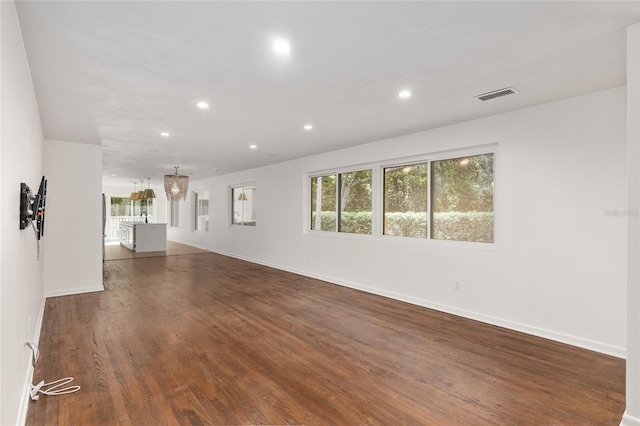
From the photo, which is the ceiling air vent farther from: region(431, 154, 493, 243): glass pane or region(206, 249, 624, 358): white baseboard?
region(206, 249, 624, 358): white baseboard

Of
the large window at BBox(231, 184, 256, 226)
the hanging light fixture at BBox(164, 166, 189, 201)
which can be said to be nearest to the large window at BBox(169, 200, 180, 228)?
the large window at BBox(231, 184, 256, 226)

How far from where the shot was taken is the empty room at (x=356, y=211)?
1987 millimetres

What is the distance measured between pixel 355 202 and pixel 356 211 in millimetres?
166

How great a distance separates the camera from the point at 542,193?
345 cm

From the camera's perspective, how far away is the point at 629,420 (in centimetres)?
195

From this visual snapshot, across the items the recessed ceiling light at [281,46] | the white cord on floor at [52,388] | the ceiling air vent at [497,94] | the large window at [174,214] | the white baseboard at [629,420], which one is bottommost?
the white cord on floor at [52,388]

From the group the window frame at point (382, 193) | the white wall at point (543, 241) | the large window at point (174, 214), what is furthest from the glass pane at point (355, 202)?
the large window at point (174, 214)

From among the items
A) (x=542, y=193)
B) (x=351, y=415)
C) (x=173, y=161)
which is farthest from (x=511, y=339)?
(x=173, y=161)

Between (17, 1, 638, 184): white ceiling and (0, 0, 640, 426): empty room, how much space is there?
2 centimetres

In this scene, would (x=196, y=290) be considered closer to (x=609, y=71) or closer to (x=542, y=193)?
(x=542, y=193)

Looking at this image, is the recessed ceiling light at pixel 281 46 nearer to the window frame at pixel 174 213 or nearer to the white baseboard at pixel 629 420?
the white baseboard at pixel 629 420

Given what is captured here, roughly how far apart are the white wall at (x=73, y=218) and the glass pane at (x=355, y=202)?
13.4 ft

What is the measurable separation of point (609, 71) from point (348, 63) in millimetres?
2132

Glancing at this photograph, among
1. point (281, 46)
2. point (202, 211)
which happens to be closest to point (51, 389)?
point (281, 46)
